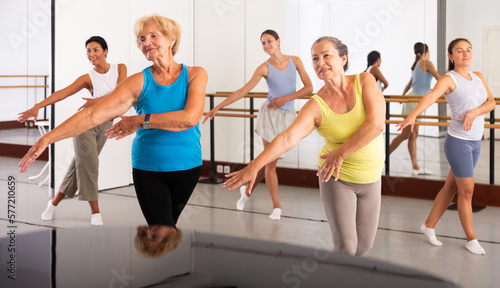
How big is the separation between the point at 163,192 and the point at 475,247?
2560 mm

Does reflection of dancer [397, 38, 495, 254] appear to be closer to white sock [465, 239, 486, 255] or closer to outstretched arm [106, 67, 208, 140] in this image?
white sock [465, 239, 486, 255]

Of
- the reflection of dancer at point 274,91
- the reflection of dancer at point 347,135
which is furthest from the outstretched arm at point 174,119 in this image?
the reflection of dancer at point 274,91

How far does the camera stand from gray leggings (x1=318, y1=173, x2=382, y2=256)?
122 inches

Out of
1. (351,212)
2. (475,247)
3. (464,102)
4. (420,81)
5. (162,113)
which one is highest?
(420,81)

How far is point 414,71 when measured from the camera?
6852 mm

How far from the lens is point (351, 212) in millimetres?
3141

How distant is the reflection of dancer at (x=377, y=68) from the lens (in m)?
7.02

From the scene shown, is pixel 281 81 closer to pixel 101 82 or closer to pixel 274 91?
pixel 274 91

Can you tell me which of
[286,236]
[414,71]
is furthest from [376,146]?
[414,71]

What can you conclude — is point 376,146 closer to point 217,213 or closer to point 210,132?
point 217,213

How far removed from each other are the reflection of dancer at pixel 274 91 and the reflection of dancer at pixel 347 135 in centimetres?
275

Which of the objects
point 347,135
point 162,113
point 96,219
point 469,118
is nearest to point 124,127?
point 162,113

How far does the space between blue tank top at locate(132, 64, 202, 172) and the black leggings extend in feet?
0.11

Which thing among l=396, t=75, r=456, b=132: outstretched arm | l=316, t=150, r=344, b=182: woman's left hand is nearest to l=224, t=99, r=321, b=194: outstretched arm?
l=316, t=150, r=344, b=182: woman's left hand
